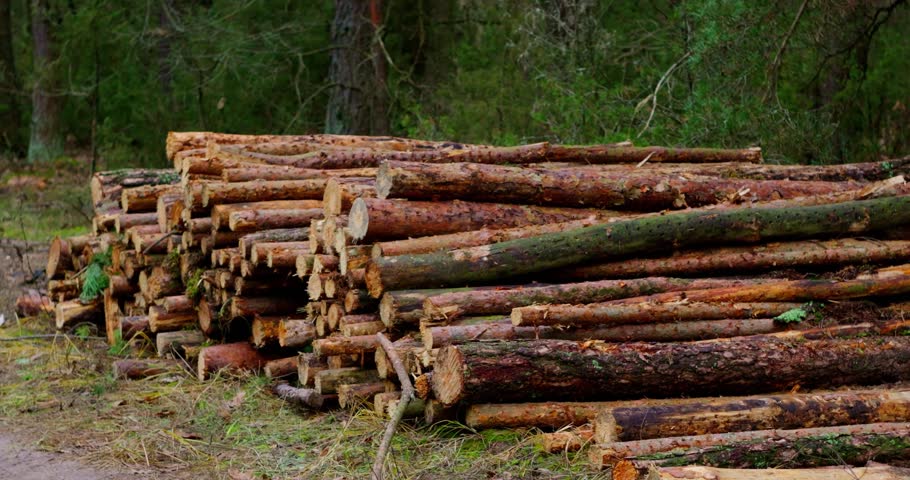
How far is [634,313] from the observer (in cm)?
548

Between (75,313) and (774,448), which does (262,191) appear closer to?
(75,313)

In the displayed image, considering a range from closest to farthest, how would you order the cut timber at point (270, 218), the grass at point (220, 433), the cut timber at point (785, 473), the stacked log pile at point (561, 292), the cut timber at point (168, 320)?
the cut timber at point (785, 473) < the stacked log pile at point (561, 292) < the grass at point (220, 433) < the cut timber at point (270, 218) < the cut timber at point (168, 320)

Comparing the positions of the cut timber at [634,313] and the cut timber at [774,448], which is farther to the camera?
the cut timber at [634,313]

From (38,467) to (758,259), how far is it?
4410 mm

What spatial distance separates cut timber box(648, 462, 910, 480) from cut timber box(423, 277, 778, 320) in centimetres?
149

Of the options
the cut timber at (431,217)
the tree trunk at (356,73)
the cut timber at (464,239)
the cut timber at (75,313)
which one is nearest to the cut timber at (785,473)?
the cut timber at (464,239)

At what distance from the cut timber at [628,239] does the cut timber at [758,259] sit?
0.22 feet

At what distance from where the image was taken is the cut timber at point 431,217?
20.0 ft

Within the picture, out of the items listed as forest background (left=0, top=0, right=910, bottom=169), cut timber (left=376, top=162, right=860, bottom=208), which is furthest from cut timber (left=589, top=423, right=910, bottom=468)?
forest background (left=0, top=0, right=910, bottom=169)

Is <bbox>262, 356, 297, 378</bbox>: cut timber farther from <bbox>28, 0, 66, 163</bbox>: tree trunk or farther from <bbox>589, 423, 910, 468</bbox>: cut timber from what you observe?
<bbox>28, 0, 66, 163</bbox>: tree trunk

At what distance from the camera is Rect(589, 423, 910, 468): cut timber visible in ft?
14.3

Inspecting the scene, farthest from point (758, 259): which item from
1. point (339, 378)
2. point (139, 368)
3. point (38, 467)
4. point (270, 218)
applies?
point (139, 368)

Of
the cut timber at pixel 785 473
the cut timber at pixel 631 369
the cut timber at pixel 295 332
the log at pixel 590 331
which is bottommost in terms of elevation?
the cut timber at pixel 295 332

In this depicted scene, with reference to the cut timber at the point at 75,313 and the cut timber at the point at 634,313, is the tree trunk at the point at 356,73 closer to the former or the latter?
the cut timber at the point at 75,313
